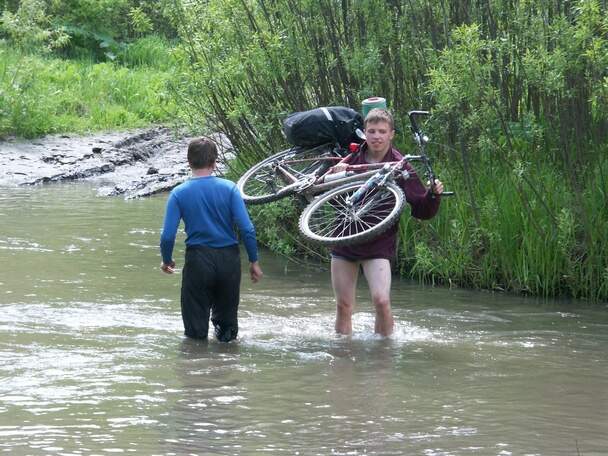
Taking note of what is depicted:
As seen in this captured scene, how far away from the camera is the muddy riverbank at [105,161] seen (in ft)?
64.2

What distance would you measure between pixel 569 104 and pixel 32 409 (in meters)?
5.91

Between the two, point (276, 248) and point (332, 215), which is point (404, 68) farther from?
point (332, 215)

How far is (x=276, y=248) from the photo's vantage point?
12.5 m

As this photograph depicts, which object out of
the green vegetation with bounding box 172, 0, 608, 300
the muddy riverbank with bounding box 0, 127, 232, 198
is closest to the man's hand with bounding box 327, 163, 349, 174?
the green vegetation with bounding box 172, 0, 608, 300

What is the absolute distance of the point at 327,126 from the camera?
9.58 meters

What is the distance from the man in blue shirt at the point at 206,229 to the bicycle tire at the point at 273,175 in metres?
1.78

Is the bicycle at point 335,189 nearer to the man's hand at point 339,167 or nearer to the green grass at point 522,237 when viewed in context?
the man's hand at point 339,167

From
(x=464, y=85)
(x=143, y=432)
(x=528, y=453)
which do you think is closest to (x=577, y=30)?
(x=464, y=85)

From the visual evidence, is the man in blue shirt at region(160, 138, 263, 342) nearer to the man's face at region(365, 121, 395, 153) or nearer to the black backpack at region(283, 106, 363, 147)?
the man's face at region(365, 121, 395, 153)

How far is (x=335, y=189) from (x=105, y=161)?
44.2 feet

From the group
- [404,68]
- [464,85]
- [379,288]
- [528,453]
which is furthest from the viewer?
[404,68]

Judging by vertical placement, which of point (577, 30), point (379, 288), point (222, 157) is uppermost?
point (577, 30)

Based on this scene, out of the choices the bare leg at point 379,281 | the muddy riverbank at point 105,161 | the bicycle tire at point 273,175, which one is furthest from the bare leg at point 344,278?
the muddy riverbank at point 105,161

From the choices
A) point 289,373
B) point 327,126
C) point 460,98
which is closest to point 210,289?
point 289,373
